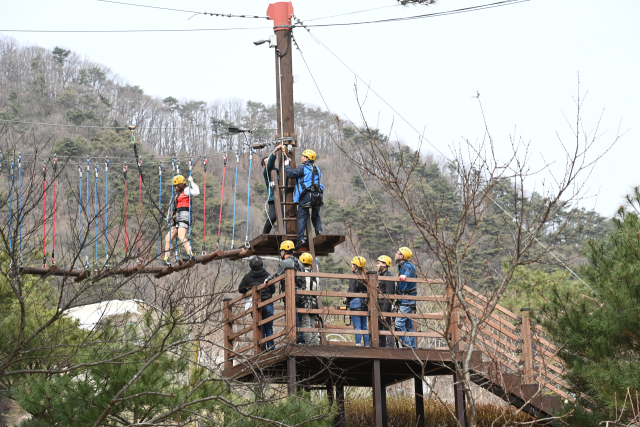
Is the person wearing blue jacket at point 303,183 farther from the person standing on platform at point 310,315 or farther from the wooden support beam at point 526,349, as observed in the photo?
the wooden support beam at point 526,349

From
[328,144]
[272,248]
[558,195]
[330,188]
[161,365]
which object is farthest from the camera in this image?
[328,144]

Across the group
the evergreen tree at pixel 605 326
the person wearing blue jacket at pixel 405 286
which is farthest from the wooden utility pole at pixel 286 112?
the evergreen tree at pixel 605 326

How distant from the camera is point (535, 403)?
1126cm

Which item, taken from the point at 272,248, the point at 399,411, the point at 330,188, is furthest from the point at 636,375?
the point at 330,188

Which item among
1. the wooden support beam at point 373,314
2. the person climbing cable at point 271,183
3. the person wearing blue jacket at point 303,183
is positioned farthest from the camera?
the person climbing cable at point 271,183

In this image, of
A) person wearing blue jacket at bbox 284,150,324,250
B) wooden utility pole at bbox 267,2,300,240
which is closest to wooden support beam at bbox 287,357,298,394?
person wearing blue jacket at bbox 284,150,324,250

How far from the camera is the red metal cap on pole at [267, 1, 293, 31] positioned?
13883 millimetres

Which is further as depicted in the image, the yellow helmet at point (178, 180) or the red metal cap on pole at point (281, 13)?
the red metal cap on pole at point (281, 13)

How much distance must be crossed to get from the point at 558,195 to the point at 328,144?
70336mm

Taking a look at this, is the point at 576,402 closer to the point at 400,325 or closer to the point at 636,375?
the point at 636,375

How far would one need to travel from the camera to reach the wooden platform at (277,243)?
12.3 metres

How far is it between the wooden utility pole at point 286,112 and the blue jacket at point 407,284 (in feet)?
8.40

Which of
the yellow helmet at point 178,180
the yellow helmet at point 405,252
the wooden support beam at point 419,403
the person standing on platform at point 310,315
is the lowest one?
the wooden support beam at point 419,403

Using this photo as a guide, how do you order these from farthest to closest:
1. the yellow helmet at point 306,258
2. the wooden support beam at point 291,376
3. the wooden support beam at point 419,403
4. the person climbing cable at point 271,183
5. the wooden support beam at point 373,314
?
the wooden support beam at point 419,403 < the person climbing cable at point 271,183 < the yellow helmet at point 306,258 < the wooden support beam at point 291,376 < the wooden support beam at point 373,314
